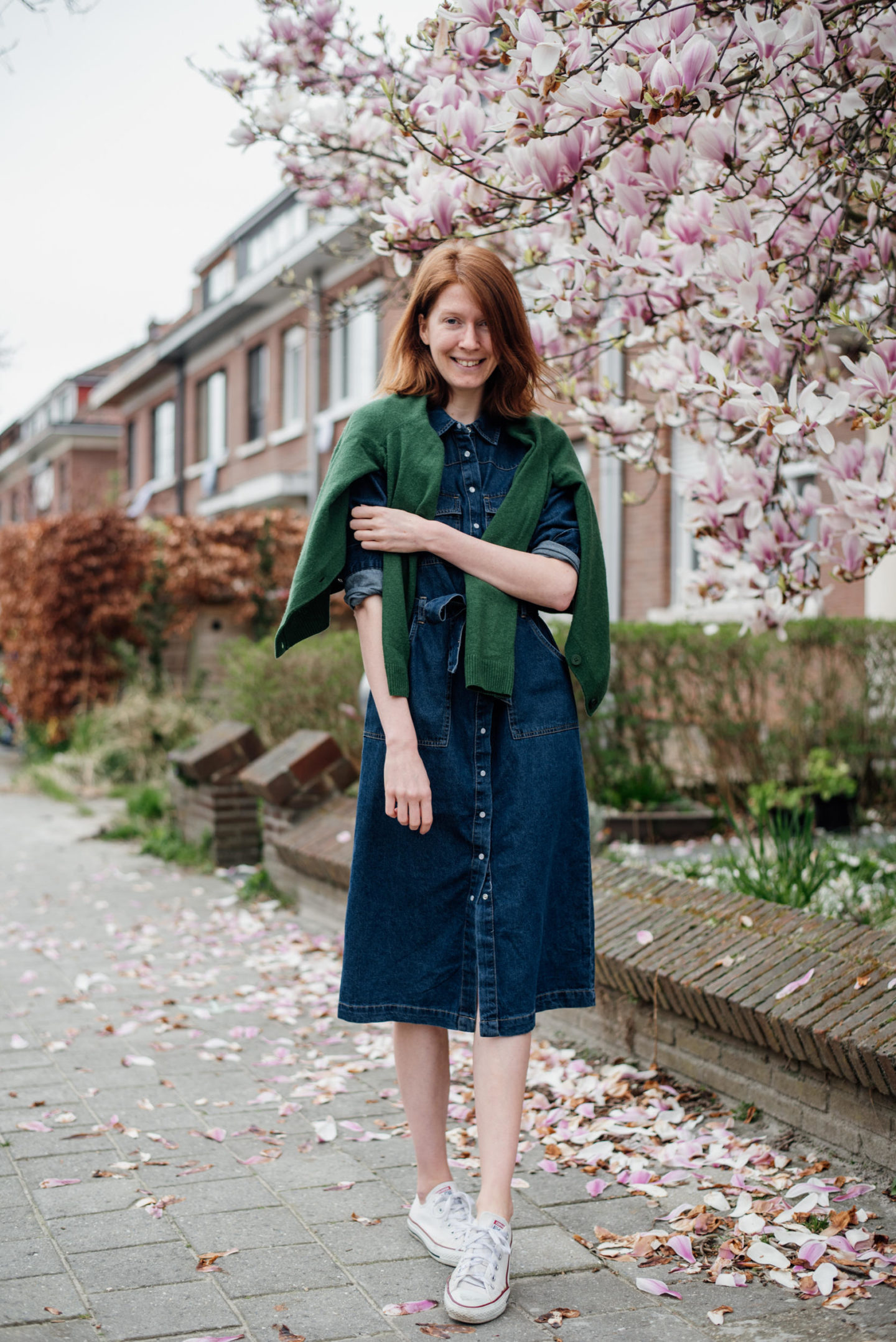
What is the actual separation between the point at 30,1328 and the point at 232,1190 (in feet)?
2.50

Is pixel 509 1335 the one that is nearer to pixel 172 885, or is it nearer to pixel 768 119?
pixel 768 119

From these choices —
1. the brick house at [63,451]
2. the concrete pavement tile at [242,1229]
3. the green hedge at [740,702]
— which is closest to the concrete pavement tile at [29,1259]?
the concrete pavement tile at [242,1229]

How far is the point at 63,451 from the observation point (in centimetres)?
3681

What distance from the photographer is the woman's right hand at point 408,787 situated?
8.42 ft

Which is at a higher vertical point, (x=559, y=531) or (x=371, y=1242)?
(x=559, y=531)

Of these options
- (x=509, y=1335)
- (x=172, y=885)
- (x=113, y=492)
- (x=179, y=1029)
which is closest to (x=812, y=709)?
(x=172, y=885)

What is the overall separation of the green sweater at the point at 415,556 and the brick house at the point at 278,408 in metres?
5.86

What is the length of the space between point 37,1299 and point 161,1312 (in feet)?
0.81

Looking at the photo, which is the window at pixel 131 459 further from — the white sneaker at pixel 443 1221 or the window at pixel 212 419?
the white sneaker at pixel 443 1221

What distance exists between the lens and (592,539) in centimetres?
277

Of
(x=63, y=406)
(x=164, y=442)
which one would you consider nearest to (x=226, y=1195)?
(x=164, y=442)

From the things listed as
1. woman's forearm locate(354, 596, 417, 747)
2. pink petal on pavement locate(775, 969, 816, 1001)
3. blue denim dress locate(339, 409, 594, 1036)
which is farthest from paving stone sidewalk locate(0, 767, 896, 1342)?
woman's forearm locate(354, 596, 417, 747)

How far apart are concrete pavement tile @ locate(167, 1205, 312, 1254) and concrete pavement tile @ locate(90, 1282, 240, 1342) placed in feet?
0.67

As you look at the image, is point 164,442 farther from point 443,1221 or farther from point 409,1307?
point 409,1307
